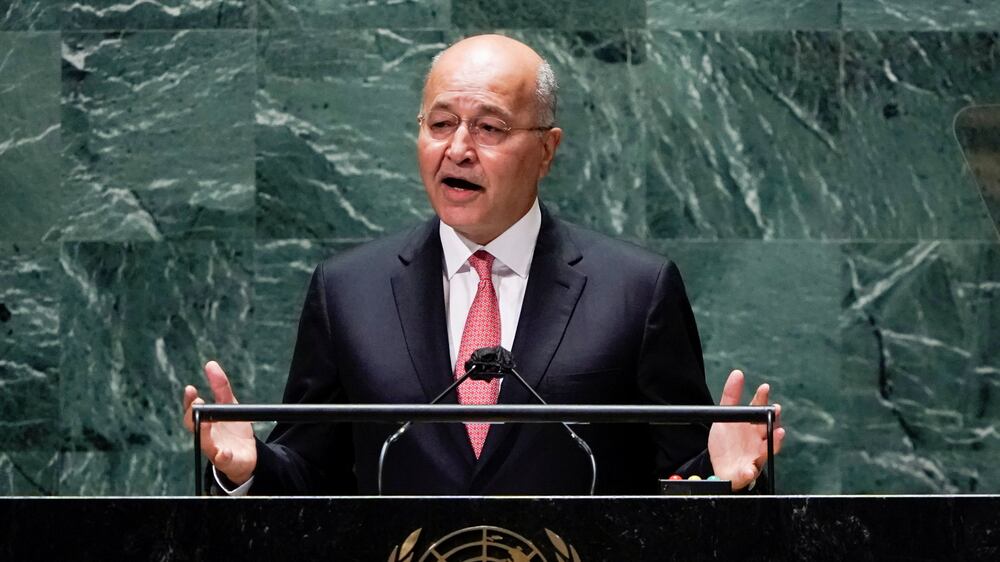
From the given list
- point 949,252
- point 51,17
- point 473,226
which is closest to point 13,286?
point 51,17

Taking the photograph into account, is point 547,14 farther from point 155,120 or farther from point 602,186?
point 155,120

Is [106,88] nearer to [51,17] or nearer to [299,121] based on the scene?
[51,17]

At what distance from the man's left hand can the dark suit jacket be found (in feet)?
0.86

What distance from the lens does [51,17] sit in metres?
5.00

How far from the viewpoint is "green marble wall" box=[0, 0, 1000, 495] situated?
4.95 meters

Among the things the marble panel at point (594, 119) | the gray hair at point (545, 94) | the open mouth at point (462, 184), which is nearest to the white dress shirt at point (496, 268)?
the open mouth at point (462, 184)

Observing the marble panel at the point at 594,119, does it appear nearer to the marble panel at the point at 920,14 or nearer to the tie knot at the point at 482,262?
the marble panel at the point at 920,14

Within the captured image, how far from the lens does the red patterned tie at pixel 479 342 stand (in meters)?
3.10

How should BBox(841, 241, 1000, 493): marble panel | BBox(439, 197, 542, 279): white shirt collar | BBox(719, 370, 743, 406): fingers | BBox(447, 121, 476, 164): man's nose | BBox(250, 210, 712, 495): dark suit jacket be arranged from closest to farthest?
BBox(719, 370, 743, 406): fingers, BBox(250, 210, 712, 495): dark suit jacket, BBox(447, 121, 476, 164): man's nose, BBox(439, 197, 542, 279): white shirt collar, BBox(841, 241, 1000, 493): marble panel

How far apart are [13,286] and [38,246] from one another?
0.51 ft

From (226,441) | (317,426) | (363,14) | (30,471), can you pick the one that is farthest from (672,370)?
(30,471)

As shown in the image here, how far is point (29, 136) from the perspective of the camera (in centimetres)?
498
